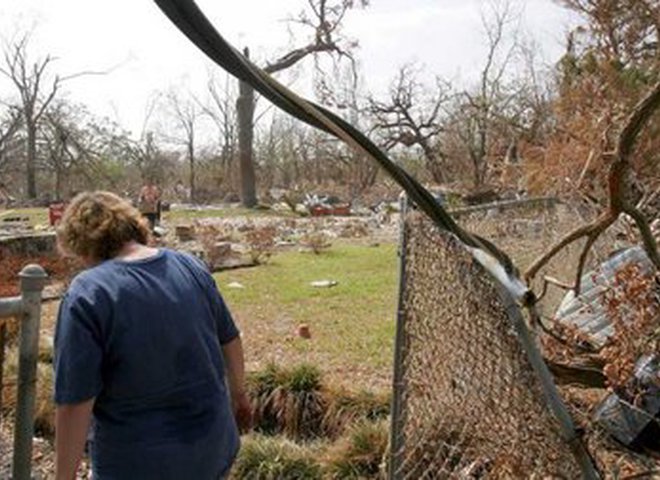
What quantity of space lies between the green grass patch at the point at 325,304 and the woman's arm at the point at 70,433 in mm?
4294

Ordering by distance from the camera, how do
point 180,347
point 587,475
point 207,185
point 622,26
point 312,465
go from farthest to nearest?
1. point 207,185
2. point 622,26
3. point 312,465
4. point 180,347
5. point 587,475

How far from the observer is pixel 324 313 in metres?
Answer: 8.87

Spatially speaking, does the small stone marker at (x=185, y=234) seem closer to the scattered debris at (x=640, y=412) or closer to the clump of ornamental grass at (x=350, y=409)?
the clump of ornamental grass at (x=350, y=409)

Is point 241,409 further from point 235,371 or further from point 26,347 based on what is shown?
point 26,347

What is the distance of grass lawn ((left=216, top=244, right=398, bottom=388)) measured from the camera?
6.49 metres

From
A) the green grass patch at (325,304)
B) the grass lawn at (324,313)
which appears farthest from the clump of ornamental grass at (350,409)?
the green grass patch at (325,304)

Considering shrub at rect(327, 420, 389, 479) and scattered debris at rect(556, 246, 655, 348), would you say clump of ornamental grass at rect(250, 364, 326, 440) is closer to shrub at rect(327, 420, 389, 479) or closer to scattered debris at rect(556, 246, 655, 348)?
shrub at rect(327, 420, 389, 479)

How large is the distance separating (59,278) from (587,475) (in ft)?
35.9

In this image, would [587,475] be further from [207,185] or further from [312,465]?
[207,185]

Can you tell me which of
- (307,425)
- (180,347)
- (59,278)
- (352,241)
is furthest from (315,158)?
(180,347)

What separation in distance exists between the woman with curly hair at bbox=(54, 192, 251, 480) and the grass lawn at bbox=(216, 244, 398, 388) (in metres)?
3.19

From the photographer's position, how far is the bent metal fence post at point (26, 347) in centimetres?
239

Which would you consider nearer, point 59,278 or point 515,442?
point 515,442

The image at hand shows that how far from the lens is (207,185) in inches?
1638
